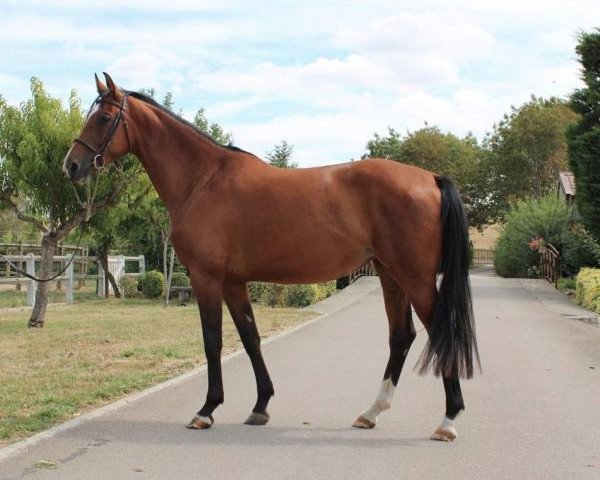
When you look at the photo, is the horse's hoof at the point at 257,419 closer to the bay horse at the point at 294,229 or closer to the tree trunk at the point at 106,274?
the bay horse at the point at 294,229

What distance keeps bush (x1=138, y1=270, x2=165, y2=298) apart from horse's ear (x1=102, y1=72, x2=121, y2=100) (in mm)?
18276

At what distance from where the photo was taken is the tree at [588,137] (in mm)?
20938

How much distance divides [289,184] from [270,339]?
6204mm

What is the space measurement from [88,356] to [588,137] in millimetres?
16214

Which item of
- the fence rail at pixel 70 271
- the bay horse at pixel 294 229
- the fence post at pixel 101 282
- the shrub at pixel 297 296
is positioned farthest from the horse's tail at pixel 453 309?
the fence post at pixel 101 282

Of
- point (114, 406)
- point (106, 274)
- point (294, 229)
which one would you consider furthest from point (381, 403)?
point (106, 274)

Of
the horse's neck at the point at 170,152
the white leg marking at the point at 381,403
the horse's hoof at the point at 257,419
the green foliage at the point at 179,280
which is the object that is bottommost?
the horse's hoof at the point at 257,419

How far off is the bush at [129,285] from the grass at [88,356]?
6.67 meters

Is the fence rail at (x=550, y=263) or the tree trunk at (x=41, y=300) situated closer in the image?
the tree trunk at (x=41, y=300)

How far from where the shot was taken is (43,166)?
14.1 meters

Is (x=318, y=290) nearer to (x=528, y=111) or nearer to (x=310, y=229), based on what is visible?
(x=310, y=229)

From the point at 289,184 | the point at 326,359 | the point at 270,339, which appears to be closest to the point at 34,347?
the point at 270,339

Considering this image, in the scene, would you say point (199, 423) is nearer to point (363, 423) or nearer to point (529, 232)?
point (363, 423)

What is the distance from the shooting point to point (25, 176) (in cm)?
1423
